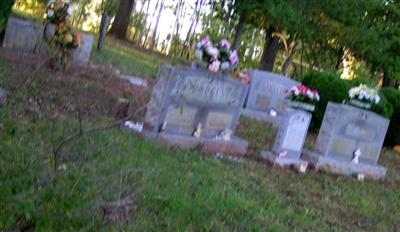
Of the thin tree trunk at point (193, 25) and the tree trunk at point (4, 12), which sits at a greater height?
the thin tree trunk at point (193, 25)

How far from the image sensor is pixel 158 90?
26.3ft

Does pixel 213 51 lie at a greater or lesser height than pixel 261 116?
greater

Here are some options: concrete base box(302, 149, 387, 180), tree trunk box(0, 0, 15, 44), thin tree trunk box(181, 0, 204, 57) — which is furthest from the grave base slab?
thin tree trunk box(181, 0, 204, 57)

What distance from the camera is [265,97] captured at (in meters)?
13.8

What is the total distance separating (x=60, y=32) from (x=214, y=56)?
3.20 meters

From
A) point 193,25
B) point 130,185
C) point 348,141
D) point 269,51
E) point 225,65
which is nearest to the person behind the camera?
point 130,185

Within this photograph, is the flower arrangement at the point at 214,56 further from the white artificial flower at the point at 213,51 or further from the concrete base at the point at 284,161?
the concrete base at the point at 284,161

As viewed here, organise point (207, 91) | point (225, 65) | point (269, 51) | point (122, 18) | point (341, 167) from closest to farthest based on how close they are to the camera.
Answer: point (225, 65)
point (207, 91)
point (341, 167)
point (269, 51)
point (122, 18)

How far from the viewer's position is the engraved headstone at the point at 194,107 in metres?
8.00

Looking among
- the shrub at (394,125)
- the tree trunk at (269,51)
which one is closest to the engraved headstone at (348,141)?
the shrub at (394,125)

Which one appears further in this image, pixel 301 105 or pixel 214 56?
pixel 301 105

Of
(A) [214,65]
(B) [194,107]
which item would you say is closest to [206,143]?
(B) [194,107]

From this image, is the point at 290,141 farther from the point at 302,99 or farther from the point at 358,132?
the point at 358,132

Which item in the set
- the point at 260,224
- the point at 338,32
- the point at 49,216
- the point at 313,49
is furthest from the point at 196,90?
the point at 313,49
